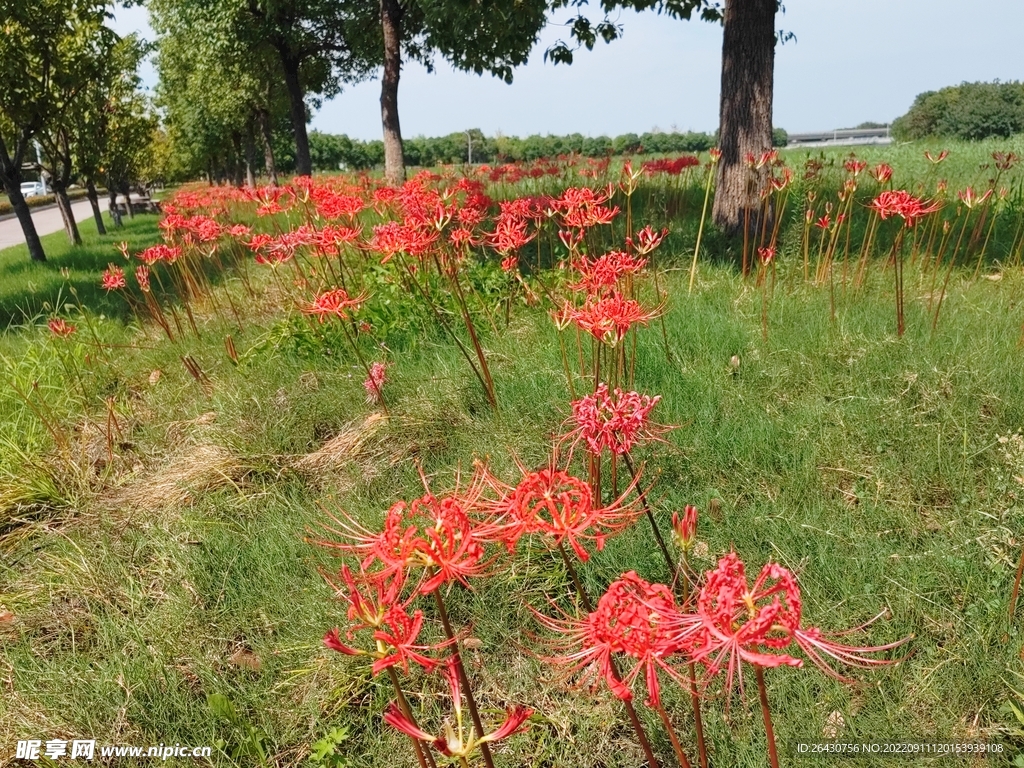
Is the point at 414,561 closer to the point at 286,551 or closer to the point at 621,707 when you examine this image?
the point at 621,707

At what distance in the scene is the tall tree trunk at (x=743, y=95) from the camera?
527cm

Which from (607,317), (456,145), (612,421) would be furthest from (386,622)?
(456,145)

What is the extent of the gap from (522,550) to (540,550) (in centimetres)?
6

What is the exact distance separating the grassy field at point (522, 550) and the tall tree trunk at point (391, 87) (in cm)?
917

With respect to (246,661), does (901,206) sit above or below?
above

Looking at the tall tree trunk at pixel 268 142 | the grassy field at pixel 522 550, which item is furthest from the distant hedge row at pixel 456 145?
the grassy field at pixel 522 550

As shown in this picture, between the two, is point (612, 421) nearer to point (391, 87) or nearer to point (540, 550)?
point (540, 550)

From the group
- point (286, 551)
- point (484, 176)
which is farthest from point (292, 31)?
point (286, 551)

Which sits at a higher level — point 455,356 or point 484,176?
point 484,176

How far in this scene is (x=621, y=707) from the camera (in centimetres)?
180

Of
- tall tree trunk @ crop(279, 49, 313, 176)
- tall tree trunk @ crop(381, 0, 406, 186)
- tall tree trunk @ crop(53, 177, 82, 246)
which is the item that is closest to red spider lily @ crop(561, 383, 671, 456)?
tall tree trunk @ crop(381, 0, 406, 186)

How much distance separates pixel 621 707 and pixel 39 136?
14288 mm

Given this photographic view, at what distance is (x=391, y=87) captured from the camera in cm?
1255

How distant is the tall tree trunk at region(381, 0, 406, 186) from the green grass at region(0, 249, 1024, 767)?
9.53 metres
